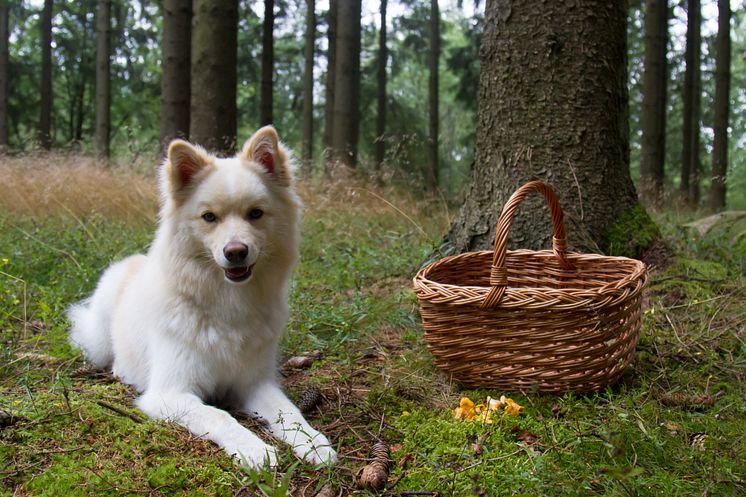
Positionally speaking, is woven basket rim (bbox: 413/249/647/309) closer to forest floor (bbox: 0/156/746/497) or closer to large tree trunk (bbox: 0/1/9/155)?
forest floor (bbox: 0/156/746/497)

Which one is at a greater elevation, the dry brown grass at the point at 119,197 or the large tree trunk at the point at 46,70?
the large tree trunk at the point at 46,70

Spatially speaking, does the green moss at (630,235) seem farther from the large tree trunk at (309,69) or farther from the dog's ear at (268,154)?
the large tree trunk at (309,69)

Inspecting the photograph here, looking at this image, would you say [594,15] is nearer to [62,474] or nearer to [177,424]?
[177,424]

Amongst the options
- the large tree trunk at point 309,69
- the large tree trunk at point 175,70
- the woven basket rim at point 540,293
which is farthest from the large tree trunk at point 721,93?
the woven basket rim at point 540,293

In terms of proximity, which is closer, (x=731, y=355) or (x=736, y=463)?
(x=736, y=463)

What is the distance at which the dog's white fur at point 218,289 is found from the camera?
103 inches

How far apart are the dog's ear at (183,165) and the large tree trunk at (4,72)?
1522 centimetres

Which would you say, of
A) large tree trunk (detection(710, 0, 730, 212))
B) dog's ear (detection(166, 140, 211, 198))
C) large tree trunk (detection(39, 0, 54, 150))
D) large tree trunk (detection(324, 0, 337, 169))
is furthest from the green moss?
large tree trunk (detection(39, 0, 54, 150))

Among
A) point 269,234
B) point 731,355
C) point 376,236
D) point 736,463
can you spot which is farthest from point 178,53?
point 736,463

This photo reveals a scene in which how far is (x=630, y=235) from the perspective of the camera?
418 centimetres

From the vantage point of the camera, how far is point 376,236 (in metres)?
6.29

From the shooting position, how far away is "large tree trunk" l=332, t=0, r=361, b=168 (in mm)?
11102

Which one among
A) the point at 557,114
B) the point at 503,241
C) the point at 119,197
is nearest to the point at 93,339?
the point at 503,241

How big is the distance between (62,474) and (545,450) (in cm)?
164
